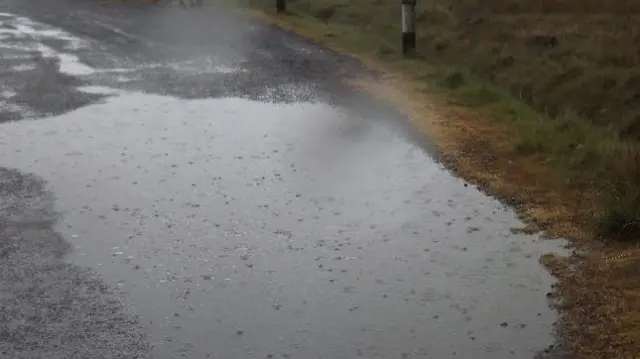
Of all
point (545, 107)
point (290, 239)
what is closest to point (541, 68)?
point (545, 107)

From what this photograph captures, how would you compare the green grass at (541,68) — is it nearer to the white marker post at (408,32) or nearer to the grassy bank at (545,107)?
the grassy bank at (545,107)

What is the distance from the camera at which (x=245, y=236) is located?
618 centimetres

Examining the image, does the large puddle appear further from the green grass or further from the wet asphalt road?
the green grass

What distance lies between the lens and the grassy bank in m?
5.38

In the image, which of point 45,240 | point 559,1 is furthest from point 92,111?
point 559,1

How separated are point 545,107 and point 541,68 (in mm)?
2297

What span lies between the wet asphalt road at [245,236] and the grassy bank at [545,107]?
0.99ft

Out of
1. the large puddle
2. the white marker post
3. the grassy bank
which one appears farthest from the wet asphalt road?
the white marker post

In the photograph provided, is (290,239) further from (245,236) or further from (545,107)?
(545,107)

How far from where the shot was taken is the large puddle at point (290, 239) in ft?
15.6

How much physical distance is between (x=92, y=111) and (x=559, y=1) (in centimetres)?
1229

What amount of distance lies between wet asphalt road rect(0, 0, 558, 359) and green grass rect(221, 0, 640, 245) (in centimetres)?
102

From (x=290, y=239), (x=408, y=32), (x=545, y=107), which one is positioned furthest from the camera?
(x=408, y=32)

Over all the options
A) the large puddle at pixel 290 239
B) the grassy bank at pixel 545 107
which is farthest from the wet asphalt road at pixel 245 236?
the grassy bank at pixel 545 107
